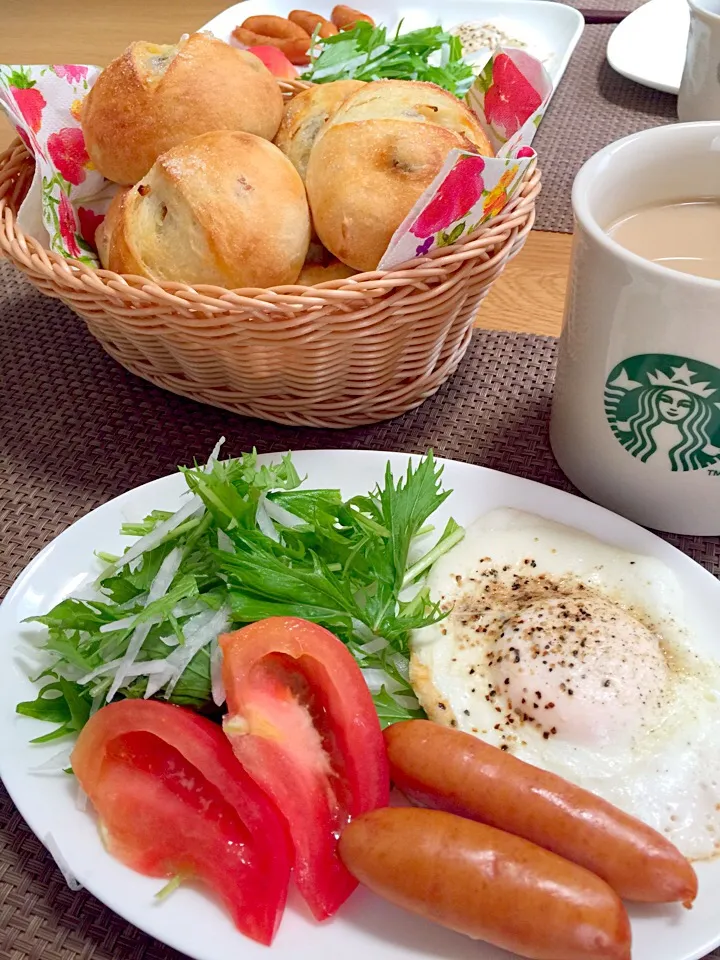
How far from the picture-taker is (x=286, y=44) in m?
2.24

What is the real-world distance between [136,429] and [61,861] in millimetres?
739

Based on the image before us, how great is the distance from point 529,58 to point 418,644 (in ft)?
3.20

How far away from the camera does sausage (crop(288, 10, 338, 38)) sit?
7.57ft

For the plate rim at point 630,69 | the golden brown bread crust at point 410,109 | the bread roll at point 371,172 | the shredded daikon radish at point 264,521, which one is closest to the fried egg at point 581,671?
the shredded daikon radish at point 264,521

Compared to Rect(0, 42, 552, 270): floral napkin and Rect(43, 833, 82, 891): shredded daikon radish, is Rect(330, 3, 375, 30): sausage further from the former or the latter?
Rect(43, 833, 82, 891): shredded daikon radish

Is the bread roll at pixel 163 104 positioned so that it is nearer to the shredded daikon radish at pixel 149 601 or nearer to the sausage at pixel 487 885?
the shredded daikon radish at pixel 149 601

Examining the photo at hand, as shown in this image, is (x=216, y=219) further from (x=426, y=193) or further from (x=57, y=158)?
(x=57, y=158)

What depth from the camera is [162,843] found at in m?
0.82

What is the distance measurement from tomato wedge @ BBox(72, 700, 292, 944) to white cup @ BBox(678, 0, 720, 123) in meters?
1.44

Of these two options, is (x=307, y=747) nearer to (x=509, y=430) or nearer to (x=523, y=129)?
(x=509, y=430)

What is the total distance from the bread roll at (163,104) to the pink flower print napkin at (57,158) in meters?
0.09

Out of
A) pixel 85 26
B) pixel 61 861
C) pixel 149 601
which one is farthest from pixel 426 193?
pixel 85 26

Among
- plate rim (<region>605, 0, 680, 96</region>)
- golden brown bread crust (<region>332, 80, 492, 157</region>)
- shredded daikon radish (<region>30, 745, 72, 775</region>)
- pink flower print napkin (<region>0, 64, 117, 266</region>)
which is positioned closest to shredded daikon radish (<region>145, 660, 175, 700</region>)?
shredded daikon radish (<region>30, 745, 72, 775</region>)

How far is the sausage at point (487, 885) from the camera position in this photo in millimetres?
705
